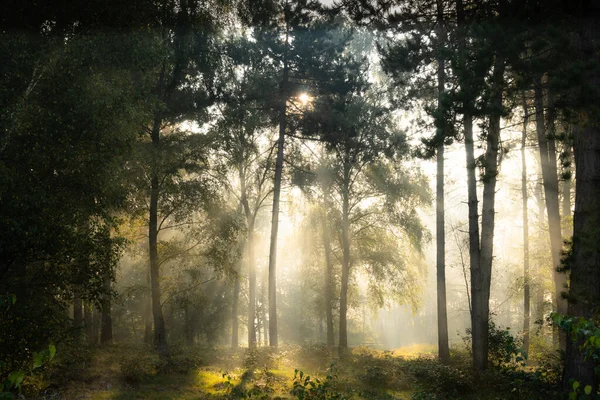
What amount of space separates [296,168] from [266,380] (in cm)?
979

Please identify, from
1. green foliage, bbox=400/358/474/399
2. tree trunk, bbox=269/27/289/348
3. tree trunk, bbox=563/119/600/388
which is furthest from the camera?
tree trunk, bbox=269/27/289/348

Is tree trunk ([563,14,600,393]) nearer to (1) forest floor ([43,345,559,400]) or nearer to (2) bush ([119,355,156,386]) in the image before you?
(1) forest floor ([43,345,559,400])

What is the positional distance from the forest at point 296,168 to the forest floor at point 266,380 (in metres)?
0.08

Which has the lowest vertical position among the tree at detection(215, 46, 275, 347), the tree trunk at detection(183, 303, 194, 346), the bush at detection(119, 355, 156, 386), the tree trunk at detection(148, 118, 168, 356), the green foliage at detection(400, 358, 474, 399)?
the tree trunk at detection(183, 303, 194, 346)

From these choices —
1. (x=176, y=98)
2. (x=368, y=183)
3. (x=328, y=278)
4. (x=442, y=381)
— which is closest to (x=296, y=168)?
(x=368, y=183)

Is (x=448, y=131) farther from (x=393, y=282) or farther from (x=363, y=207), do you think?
(x=393, y=282)

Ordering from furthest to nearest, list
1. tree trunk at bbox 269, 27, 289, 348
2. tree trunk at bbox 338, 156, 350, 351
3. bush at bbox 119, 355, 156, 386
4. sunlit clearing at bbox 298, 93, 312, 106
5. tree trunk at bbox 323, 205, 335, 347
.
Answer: tree trunk at bbox 323, 205, 335, 347, tree trunk at bbox 338, 156, 350, 351, sunlit clearing at bbox 298, 93, 312, 106, tree trunk at bbox 269, 27, 289, 348, bush at bbox 119, 355, 156, 386

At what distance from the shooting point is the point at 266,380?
427 inches

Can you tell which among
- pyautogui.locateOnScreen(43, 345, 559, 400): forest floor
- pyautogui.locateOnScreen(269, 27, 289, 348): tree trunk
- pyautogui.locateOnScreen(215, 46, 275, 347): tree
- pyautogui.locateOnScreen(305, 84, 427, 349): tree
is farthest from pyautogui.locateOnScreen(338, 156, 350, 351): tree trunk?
pyautogui.locateOnScreen(43, 345, 559, 400): forest floor

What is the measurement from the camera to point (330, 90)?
659 inches

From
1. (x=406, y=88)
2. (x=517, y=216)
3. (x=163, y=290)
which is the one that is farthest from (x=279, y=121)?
(x=517, y=216)

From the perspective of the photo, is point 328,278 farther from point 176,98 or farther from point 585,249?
point 585,249

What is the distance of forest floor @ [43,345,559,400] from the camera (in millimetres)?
9336

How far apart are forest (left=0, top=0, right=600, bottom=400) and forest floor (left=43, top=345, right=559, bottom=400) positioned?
0.28 ft
